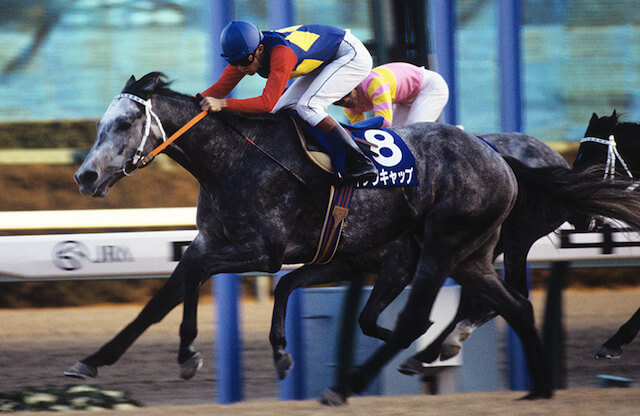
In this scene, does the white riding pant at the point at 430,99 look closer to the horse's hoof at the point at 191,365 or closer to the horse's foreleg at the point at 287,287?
the horse's foreleg at the point at 287,287

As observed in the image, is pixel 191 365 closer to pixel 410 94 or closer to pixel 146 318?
pixel 146 318

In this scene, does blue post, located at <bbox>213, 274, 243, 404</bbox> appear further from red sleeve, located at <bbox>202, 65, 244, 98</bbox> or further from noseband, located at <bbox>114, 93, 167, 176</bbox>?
noseband, located at <bbox>114, 93, 167, 176</bbox>

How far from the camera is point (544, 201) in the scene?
4.33m

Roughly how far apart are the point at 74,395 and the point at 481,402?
2.06 meters

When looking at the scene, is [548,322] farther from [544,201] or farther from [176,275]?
[176,275]

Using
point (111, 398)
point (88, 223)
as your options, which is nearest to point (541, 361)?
point (111, 398)

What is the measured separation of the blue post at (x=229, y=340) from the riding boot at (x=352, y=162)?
1333 millimetres

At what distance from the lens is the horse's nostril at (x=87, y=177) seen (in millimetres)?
3393

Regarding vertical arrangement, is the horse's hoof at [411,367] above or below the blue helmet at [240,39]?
below

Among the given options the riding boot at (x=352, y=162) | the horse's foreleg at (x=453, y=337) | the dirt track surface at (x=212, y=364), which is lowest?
the dirt track surface at (x=212, y=364)

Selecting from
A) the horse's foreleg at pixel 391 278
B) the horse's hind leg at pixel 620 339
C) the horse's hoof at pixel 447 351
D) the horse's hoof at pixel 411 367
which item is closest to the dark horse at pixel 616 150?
the horse's hind leg at pixel 620 339

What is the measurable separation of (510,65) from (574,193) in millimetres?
1178

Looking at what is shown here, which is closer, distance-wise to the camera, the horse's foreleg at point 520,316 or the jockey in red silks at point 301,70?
the jockey in red silks at point 301,70

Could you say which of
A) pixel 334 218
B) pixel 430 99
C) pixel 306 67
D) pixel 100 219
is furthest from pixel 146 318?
pixel 430 99
